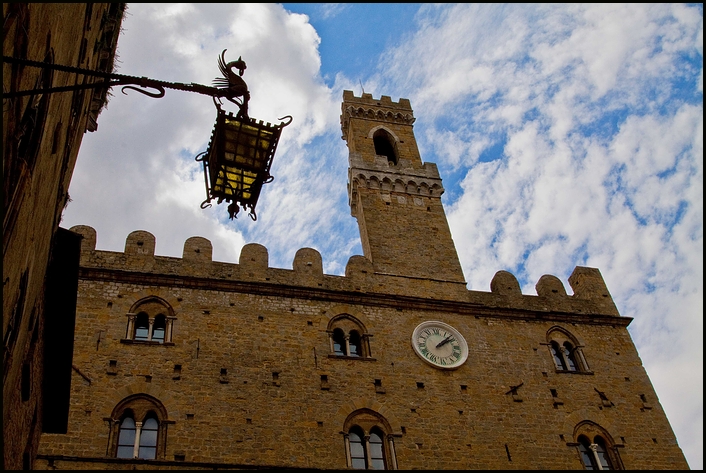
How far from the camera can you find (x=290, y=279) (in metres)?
15.6

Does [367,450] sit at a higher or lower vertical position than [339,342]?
lower

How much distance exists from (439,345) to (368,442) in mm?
2909

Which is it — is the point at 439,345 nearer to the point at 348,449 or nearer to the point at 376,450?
the point at 376,450

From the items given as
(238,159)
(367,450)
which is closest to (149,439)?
(367,450)

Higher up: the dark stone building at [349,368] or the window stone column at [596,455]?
the dark stone building at [349,368]

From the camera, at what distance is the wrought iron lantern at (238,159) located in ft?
18.2

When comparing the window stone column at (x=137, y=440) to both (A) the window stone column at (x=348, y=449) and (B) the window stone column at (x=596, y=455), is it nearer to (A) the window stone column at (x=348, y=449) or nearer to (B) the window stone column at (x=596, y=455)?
(A) the window stone column at (x=348, y=449)

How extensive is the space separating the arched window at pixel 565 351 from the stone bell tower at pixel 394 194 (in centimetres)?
246

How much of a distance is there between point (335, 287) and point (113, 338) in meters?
4.80

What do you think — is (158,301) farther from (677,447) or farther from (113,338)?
(677,447)

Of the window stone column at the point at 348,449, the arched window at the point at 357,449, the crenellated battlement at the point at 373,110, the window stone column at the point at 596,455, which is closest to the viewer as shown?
the window stone column at the point at 348,449

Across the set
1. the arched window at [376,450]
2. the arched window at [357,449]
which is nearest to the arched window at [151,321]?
the arched window at [357,449]

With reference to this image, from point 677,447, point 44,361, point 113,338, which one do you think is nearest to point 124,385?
point 113,338

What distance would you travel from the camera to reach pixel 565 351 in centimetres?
1614
